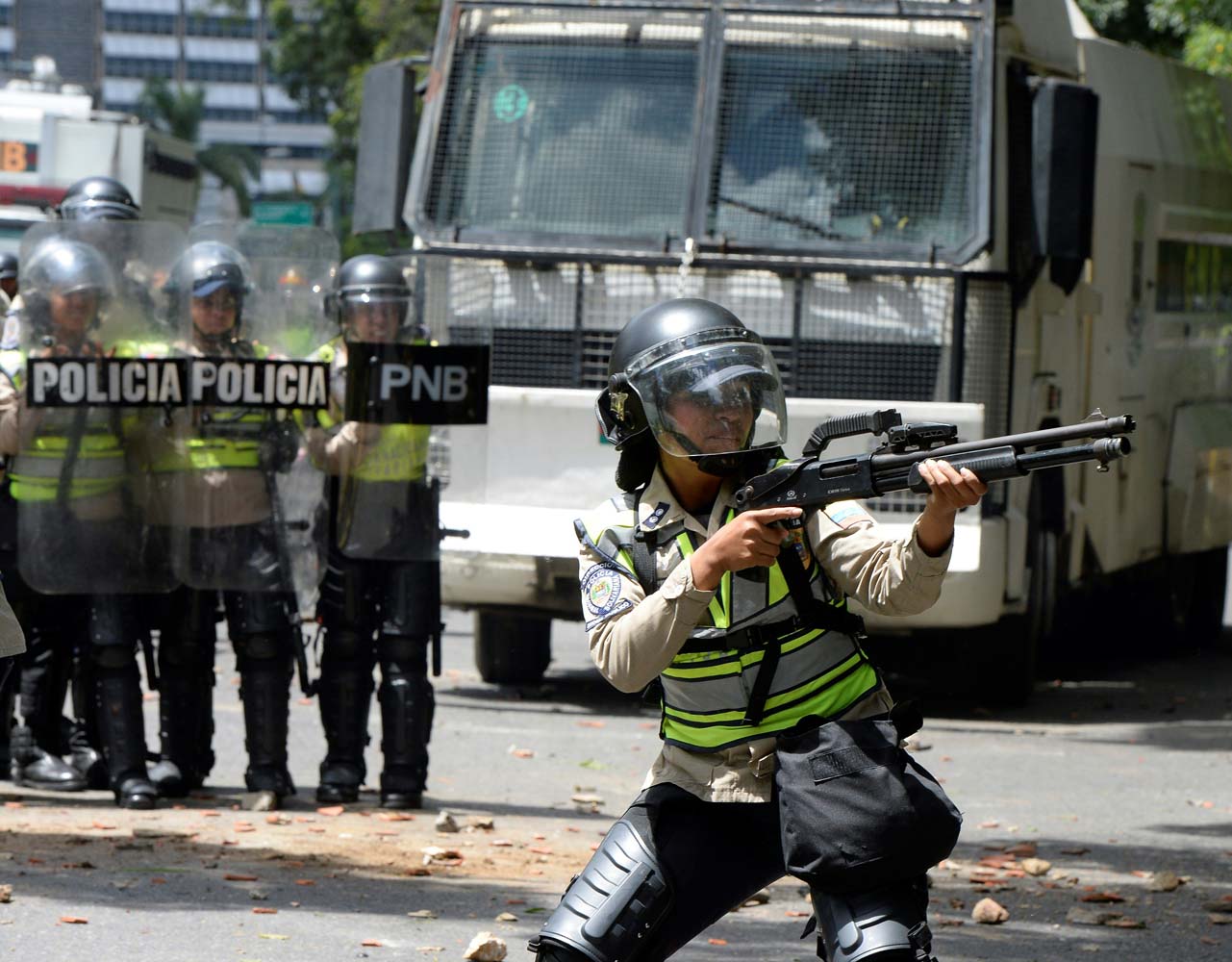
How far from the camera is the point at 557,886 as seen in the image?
6707 millimetres

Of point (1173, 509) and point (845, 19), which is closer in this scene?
point (845, 19)

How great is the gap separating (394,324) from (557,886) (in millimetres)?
2321

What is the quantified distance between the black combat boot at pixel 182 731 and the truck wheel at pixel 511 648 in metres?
3.39

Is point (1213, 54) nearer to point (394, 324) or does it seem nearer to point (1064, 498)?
point (1064, 498)

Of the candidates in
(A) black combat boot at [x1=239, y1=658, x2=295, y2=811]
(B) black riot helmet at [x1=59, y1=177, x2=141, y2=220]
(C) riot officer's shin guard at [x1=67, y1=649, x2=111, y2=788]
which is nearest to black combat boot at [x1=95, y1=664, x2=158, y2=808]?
(C) riot officer's shin guard at [x1=67, y1=649, x2=111, y2=788]

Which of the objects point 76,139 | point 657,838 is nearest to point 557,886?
point 657,838

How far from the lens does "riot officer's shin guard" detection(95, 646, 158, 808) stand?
7.84m

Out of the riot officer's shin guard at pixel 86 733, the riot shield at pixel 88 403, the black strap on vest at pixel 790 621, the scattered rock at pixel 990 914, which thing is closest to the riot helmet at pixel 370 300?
the riot shield at pixel 88 403

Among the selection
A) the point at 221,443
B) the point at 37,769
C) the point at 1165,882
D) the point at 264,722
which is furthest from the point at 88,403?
the point at 1165,882

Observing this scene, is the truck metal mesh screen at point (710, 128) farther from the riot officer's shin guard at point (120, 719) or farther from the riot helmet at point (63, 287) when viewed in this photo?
the riot officer's shin guard at point (120, 719)

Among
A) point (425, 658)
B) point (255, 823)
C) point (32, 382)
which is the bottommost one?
point (255, 823)

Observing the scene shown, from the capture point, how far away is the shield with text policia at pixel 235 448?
7.90m

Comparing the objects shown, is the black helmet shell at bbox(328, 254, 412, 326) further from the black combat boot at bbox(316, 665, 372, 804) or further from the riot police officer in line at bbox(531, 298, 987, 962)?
the riot police officer in line at bbox(531, 298, 987, 962)

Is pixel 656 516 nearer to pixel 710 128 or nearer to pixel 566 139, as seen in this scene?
pixel 710 128
